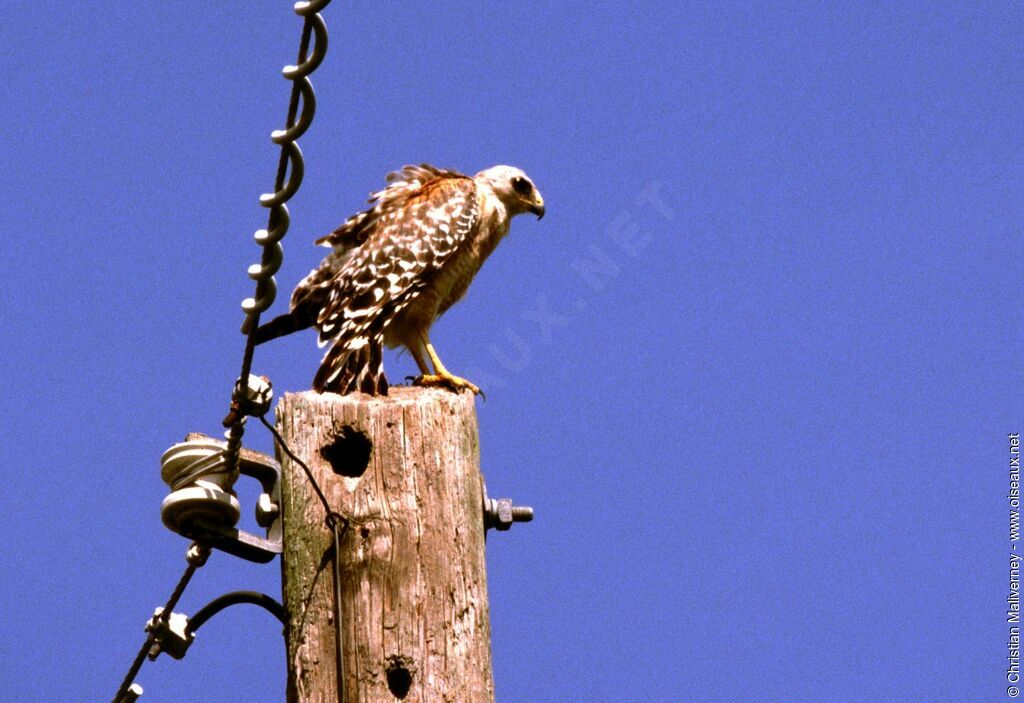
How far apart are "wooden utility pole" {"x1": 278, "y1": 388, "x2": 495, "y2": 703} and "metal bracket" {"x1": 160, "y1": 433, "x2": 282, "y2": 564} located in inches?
3.2

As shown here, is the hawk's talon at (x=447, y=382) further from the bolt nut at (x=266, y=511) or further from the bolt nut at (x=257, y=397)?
the bolt nut at (x=257, y=397)

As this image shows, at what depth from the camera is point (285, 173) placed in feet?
11.8

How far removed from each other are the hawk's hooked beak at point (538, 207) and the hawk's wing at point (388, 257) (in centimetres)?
42

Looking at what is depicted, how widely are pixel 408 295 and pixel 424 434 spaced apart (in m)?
2.51

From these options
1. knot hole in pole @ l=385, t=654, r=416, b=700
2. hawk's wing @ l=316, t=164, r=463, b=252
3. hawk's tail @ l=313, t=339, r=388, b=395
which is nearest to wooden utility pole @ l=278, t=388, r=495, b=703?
knot hole in pole @ l=385, t=654, r=416, b=700

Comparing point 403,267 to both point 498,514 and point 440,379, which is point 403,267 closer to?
point 440,379

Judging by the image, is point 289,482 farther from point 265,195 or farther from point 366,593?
point 265,195

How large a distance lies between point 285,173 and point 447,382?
2748 mm

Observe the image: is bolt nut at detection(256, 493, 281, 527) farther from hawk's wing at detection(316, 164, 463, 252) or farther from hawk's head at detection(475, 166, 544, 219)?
hawk's head at detection(475, 166, 544, 219)

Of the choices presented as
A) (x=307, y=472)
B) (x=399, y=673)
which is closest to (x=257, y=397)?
(x=307, y=472)

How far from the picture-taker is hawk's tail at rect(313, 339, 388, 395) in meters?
5.51

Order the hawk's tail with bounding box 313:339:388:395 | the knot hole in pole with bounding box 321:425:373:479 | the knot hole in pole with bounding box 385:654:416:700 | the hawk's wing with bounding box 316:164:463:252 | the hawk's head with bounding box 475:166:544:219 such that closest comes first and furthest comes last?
the knot hole in pole with bounding box 385:654:416:700
the knot hole in pole with bounding box 321:425:373:479
the hawk's tail with bounding box 313:339:388:395
the hawk's wing with bounding box 316:164:463:252
the hawk's head with bounding box 475:166:544:219

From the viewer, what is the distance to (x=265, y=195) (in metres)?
3.63

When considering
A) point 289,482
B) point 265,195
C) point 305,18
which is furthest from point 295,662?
point 305,18
